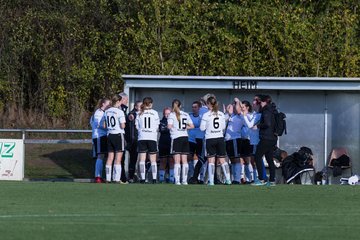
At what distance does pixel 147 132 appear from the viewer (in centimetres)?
2536

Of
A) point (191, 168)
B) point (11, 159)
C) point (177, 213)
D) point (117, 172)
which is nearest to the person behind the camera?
point (177, 213)

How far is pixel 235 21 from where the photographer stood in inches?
1378

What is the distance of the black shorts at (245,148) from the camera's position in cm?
2644

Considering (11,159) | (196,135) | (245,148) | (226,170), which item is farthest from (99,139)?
(245,148)

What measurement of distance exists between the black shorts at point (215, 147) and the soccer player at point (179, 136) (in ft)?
1.86

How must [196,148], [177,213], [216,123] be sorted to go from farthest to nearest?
1. [196,148]
2. [216,123]
3. [177,213]

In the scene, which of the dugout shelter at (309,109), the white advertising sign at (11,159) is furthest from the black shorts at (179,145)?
the white advertising sign at (11,159)

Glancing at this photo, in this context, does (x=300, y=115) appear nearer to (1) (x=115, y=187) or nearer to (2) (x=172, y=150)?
(2) (x=172, y=150)

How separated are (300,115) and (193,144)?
3.36 m

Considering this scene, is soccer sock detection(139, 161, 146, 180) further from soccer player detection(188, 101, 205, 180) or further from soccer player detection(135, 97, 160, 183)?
soccer player detection(188, 101, 205, 180)

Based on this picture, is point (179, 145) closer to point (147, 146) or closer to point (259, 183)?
point (147, 146)

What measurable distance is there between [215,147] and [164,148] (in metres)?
1.80

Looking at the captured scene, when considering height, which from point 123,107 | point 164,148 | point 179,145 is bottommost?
point 164,148

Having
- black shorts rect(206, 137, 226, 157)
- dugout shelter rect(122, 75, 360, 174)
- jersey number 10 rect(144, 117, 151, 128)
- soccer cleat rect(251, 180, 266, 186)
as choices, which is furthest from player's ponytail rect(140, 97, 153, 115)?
soccer cleat rect(251, 180, 266, 186)
